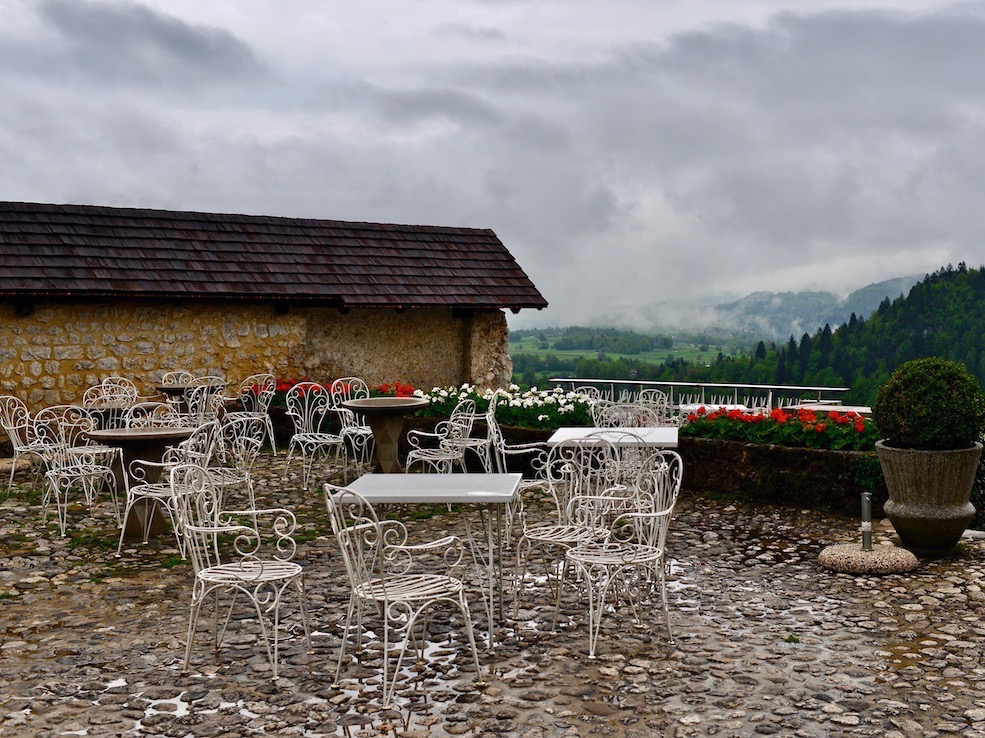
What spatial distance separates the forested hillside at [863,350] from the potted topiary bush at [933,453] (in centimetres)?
936

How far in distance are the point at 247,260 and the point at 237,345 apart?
1484 mm

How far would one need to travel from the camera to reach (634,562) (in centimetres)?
525

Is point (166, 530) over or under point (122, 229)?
under

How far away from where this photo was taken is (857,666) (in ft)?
16.3

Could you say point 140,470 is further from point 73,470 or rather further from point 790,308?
point 790,308

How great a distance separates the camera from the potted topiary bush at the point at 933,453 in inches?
278

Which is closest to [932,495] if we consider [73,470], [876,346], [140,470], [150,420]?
[140,470]

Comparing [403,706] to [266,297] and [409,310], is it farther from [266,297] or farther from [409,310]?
[409,310]

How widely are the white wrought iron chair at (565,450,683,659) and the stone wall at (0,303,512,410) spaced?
9.60 metres

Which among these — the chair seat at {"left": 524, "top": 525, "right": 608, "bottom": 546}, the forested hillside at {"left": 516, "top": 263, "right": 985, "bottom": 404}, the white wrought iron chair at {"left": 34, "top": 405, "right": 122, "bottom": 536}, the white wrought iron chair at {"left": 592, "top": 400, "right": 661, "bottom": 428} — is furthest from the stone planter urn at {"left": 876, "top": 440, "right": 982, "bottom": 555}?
the forested hillside at {"left": 516, "top": 263, "right": 985, "bottom": 404}

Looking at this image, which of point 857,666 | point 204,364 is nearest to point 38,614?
point 857,666

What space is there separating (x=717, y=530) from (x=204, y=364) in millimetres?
9141

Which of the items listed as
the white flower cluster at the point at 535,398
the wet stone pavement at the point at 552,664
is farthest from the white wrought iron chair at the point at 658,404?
the wet stone pavement at the point at 552,664

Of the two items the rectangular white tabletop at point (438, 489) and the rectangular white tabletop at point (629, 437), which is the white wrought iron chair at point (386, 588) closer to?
the rectangular white tabletop at point (438, 489)
